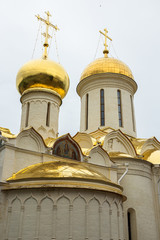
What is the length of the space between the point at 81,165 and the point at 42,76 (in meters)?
4.65

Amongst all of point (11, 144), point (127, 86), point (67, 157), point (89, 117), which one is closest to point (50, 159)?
point (67, 157)

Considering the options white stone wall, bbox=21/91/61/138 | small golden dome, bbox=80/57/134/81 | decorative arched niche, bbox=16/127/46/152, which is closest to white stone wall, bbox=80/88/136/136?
small golden dome, bbox=80/57/134/81

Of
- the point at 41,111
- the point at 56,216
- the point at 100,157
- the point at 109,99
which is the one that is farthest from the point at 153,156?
the point at 56,216

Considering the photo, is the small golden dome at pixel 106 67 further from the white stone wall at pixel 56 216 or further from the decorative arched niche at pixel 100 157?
the white stone wall at pixel 56 216

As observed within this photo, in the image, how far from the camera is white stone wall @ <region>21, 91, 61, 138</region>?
10.7m

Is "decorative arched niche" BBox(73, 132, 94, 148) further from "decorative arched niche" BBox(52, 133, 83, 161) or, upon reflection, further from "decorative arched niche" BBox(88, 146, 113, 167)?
"decorative arched niche" BBox(52, 133, 83, 161)

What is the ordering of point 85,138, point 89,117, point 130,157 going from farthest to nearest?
point 89,117 → point 85,138 → point 130,157

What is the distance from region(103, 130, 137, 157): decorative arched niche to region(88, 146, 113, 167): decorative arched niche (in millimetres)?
1128

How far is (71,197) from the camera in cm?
701

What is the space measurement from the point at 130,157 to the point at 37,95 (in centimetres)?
460

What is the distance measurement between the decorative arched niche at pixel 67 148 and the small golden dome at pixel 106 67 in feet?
18.4

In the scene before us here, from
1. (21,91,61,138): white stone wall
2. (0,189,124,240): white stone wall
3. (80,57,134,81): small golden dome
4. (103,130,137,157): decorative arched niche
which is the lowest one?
(0,189,124,240): white stone wall

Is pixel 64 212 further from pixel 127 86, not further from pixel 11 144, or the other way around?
pixel 127 86

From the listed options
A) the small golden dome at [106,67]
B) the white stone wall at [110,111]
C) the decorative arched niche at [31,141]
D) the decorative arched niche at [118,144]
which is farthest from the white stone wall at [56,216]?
the small golden dome at [106,67]
